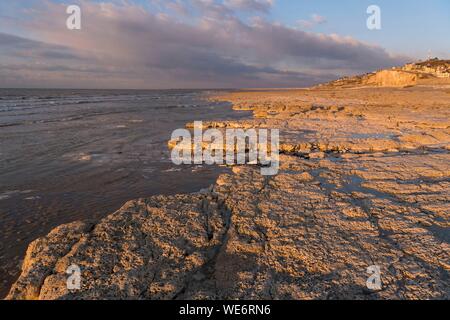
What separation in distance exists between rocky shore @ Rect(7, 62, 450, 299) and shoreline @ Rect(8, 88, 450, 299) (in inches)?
0.6

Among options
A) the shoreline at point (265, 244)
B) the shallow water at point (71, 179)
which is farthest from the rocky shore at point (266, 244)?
the shallow water at point (71, 179)

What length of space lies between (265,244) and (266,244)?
1cm

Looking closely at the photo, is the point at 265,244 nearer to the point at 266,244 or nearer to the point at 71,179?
the point at 266,244

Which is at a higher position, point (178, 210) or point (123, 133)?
point (123, 133)

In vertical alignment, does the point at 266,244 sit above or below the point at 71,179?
below

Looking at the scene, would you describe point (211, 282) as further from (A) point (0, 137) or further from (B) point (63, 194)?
(A) point (0, 137)

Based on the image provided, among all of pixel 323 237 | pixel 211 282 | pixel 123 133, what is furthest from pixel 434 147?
pixel 123 133

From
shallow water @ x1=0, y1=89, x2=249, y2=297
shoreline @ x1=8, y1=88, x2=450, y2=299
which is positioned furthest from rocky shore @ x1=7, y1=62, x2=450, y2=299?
shallow water @ x1=0, y1=89, x2=249, y2=297

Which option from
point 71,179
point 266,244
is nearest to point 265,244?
point 266,244

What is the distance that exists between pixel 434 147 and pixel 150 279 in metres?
11.4

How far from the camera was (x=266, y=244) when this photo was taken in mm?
4559

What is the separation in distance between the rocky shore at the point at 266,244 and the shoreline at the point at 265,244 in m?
0.02
